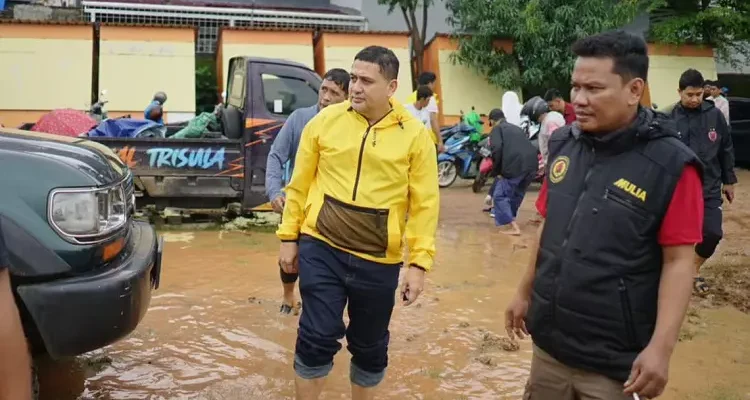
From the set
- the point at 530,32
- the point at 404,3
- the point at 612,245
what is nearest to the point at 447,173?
the point at 530,32

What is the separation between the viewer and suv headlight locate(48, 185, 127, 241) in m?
3.00

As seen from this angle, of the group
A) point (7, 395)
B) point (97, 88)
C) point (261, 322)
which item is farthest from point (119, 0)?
point (7, 395)

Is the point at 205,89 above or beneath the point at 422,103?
beneath

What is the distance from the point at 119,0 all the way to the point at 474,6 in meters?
7.83

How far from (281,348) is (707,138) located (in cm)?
348

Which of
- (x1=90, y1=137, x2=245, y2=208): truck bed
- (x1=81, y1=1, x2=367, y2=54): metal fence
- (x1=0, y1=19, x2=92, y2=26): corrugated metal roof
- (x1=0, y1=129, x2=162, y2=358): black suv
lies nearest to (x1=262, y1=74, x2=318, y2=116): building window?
(x1=90, y1=137, x2=245, y2=208): truck bed

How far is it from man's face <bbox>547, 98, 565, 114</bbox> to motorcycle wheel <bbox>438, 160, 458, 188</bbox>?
317cm

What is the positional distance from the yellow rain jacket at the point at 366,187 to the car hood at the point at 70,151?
32.4 inches

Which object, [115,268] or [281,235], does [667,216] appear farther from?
[115,268]

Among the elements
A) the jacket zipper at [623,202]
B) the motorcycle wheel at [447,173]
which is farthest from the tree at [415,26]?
the jacket zipper at [623,202]

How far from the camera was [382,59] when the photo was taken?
129 inches

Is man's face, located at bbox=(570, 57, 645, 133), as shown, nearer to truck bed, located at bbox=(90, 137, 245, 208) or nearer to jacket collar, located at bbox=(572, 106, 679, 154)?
jacket collar, located at bbox=(572, 106, 679, 154)

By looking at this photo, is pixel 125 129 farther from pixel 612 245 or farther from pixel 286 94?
pixel 612 245

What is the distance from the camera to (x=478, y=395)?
3.99 m
